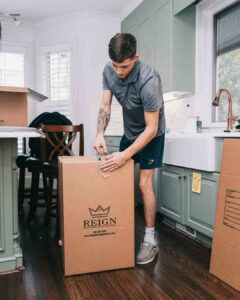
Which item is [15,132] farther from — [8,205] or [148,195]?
[148,195]

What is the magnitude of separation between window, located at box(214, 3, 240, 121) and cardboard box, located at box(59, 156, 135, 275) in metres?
1.59

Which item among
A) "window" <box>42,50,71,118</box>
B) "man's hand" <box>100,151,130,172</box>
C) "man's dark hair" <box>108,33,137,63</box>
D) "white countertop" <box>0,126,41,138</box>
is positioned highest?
"window" <box>42,50,71,118</box>

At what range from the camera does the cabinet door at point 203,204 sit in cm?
215

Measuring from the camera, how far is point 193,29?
10.7ft

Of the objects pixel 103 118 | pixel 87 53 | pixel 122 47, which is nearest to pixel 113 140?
pixel 87 53

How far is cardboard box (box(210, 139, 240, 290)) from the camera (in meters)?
1.62

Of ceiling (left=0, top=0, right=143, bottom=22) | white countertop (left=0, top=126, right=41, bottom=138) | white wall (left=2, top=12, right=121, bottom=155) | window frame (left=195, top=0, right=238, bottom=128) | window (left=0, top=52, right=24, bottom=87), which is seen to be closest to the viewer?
white countertop (left=0, top=126, right=41, bottom=138)

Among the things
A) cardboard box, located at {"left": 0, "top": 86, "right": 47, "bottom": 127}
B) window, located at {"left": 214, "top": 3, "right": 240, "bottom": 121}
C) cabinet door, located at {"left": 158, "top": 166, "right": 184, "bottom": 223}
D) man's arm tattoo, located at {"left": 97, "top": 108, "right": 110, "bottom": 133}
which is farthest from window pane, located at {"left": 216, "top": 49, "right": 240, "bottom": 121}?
cardboard box, located at {"left": 0, "top": 86, "right": 47, "bottom": 127}

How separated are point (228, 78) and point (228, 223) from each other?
1778 millimetres

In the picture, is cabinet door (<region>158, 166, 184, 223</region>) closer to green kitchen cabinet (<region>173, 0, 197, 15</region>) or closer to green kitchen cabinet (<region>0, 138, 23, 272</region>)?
green kitchen cabinet (<region>0, 138, 23, 272</region>)

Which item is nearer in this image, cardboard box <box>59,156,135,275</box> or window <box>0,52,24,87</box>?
cardboard box <box>59,156,135,275</box>

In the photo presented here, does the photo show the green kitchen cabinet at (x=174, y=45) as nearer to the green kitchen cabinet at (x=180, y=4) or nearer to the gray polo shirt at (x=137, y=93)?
the green kitchen cabinet at (x=180, y=4)

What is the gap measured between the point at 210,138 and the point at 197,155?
0.19 metres

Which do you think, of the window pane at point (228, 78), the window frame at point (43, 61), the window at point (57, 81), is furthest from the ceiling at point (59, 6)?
the window pane at point (228, 78)
